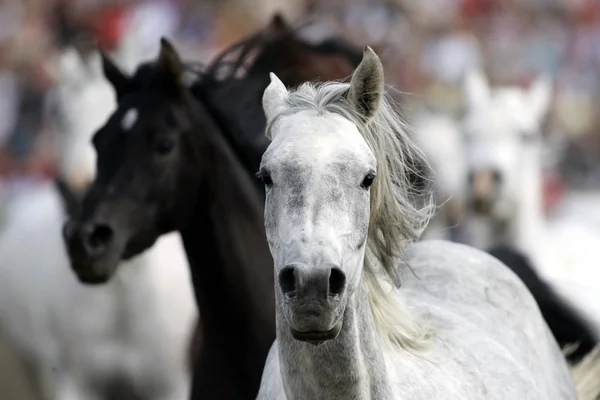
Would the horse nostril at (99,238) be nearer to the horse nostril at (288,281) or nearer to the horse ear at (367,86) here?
the horse ear at (367,86)

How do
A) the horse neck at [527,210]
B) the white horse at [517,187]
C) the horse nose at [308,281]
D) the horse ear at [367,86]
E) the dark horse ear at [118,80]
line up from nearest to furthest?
the horse nose at [308,281]
the horse ear at [367,86]
the dark horse ear at [118,80]
the white horse at [517,187]
the horse neck at [527,210]

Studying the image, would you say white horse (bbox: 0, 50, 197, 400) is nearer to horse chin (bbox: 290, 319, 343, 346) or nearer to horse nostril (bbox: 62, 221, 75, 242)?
horse nostril (bbox: 62, 221, 75, 242)

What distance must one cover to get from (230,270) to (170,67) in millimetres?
858

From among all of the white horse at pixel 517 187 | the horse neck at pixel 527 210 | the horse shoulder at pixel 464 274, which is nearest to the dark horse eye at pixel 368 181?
the horse shoulder at pixel 464 274

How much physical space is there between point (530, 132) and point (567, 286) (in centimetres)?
288

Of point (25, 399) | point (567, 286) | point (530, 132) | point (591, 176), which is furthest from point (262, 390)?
point (591, 176)

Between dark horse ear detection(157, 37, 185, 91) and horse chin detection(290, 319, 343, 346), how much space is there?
254 cm

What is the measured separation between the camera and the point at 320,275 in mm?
2914

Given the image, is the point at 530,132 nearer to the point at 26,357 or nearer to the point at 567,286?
the point at 567,286

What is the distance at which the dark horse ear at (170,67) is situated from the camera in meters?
5.41

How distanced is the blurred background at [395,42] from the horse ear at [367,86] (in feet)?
21.8

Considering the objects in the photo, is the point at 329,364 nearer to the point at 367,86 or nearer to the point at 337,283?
the point at 337,283

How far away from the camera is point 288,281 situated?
295 cm

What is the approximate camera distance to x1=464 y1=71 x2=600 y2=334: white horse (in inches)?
315
